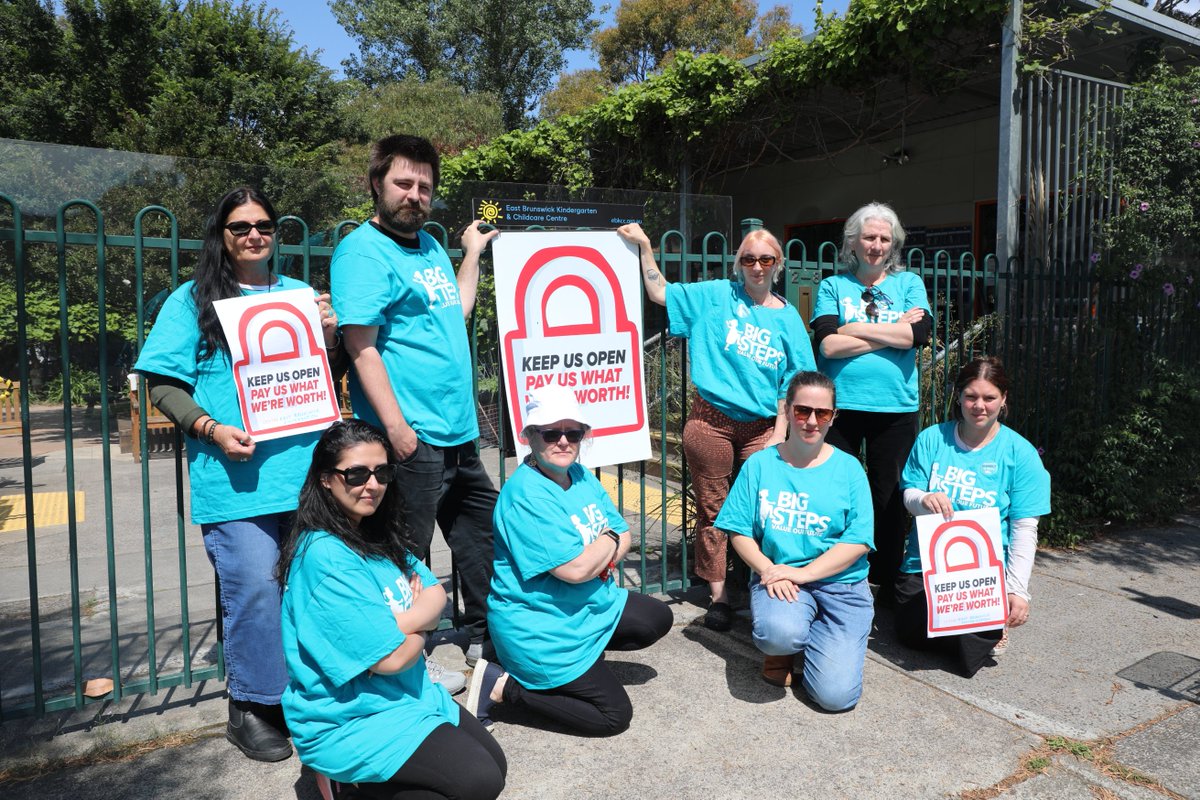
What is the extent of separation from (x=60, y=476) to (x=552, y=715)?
9.53 meters

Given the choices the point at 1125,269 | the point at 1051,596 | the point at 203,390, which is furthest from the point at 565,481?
the point at 1125,269

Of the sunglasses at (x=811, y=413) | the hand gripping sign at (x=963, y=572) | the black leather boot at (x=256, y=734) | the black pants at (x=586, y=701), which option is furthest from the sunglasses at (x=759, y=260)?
the black leather boot at (x=256, y=734)

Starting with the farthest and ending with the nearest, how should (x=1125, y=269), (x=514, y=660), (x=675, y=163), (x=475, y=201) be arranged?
(x=675, y=163)
(x=475, y=201)
(x=1125, y=269)
(x=514, y=660)

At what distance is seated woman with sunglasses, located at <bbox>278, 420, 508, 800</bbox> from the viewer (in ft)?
7.05

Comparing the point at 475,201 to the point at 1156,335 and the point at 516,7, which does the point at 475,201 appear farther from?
the point at 516,7

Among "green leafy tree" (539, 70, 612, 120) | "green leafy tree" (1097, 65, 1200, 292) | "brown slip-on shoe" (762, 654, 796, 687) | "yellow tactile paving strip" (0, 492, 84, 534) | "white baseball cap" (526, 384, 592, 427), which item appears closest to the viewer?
"white baseball cap" (526, 384, 592, 427)

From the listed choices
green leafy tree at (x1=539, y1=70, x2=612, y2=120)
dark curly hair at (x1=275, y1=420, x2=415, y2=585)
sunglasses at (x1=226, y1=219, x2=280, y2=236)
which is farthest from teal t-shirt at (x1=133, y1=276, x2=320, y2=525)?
green leafy tree at (x1=539, y1=70, x2=612, y2=120)

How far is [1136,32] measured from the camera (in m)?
7.05

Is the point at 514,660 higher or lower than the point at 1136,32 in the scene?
lower

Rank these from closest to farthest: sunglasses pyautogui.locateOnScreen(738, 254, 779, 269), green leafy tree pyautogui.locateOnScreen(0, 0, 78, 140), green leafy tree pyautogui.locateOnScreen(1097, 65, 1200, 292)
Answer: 1. sunglasses pyautogui.locateOnScreen(738, 254, 779, 269)
2. green leafy tree pyautogui.locateOnScreen(1097, 65, 1200, 292)
3. green leafy tree pyautogui.locateOnScreen(0, 0, 78, 140)

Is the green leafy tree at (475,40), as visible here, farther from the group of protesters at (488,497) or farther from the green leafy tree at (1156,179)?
the group of protesters at (488,497)

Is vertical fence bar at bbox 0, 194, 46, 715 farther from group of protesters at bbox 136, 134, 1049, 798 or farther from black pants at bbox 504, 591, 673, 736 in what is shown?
black pants at bbox 504, 591, 673, 736

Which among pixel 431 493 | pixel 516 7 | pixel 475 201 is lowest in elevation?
pixel 431 493

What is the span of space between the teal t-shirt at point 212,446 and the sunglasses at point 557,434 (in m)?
0.88
